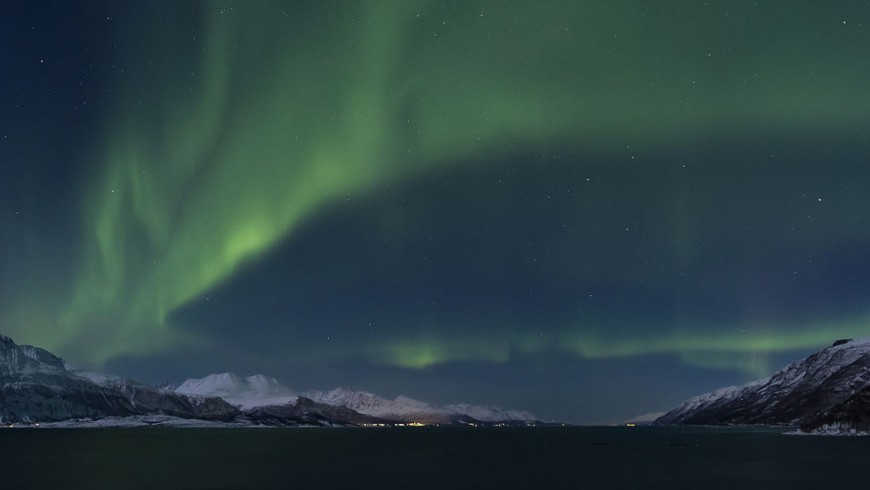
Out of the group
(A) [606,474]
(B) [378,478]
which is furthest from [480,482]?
(A) [606,474]

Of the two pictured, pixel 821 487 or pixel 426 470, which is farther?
pixel 426 470

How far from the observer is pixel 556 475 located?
11475cm

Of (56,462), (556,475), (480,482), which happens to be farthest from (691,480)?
(56,462)

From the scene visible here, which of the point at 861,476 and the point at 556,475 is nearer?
the point at 861,476

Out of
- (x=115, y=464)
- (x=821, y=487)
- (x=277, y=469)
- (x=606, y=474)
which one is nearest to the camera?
(x=821, y=487)

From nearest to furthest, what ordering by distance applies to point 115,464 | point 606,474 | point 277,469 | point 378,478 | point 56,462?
1. point 378,478
2. point 606,474
3. point 277,469
4. point 115,464
5. point 56,462

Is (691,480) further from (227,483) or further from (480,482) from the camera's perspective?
(227,483)

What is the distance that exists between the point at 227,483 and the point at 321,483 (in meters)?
13.6

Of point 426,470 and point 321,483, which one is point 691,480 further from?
point 321,483

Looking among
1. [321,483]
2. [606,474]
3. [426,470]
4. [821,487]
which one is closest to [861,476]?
[821,487]

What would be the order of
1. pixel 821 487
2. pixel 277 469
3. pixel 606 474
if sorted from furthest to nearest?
pixel 277 469 → pixel 606 474 → pixel 821 487

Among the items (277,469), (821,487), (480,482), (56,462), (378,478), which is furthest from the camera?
(56,462)

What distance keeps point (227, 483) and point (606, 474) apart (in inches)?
2578

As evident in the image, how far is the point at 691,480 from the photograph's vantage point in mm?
104688
